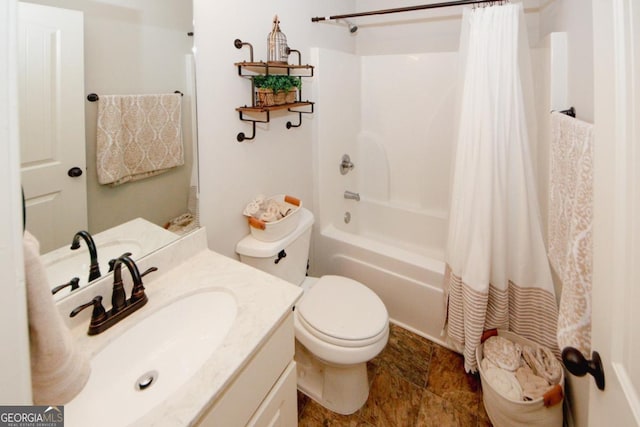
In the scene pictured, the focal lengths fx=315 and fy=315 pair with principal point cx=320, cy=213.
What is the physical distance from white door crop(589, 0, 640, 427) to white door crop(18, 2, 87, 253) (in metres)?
1.22

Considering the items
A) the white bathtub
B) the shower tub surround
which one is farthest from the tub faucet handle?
the white bathtub

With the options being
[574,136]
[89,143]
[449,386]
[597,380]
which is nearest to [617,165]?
[597,380]

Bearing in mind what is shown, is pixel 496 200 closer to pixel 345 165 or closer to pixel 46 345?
pixel 345 165

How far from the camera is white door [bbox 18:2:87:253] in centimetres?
78

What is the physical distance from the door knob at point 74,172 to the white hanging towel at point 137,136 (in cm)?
5

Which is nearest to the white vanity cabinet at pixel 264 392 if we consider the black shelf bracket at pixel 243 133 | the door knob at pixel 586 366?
the door knob at pixel 586 366

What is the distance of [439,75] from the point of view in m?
2.20

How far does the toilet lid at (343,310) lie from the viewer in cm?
140

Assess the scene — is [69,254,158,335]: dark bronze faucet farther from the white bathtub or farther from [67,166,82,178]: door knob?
the white bathtub

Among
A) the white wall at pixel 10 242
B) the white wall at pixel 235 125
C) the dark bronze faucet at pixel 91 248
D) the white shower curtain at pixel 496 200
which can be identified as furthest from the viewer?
the white shower curtain at pixel 496 200

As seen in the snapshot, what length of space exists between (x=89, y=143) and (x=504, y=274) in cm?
176

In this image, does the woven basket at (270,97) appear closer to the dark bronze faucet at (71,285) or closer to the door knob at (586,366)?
the dark bronze faucet at (71,285)

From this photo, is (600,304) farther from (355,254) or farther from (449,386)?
(355,254)

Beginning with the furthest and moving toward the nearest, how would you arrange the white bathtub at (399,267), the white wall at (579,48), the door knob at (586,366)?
the white bathtub at (399,267), the white wall at (579,48), the door knob at (586,366)
